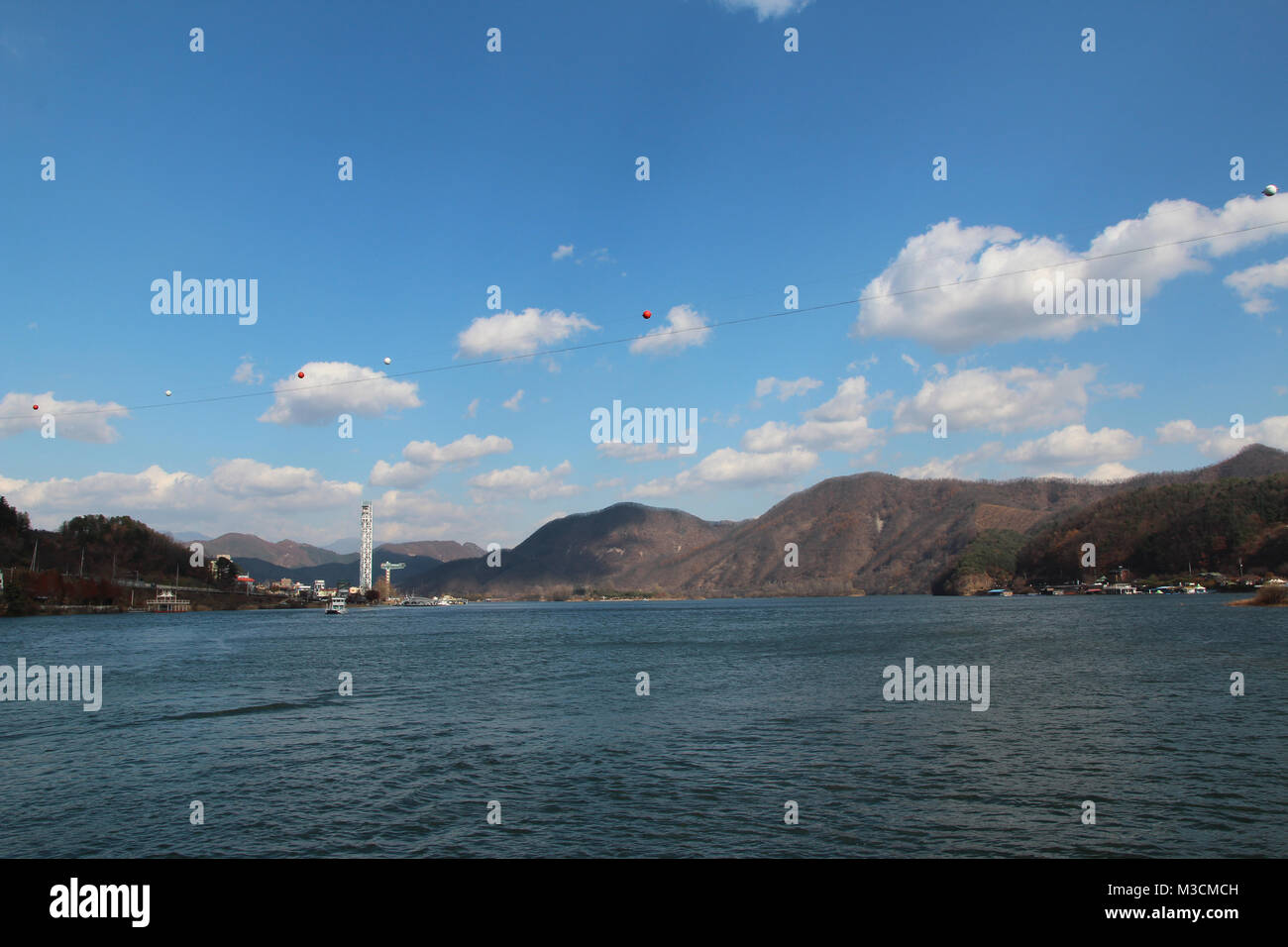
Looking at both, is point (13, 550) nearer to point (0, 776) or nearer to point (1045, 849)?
point (0, 776)
